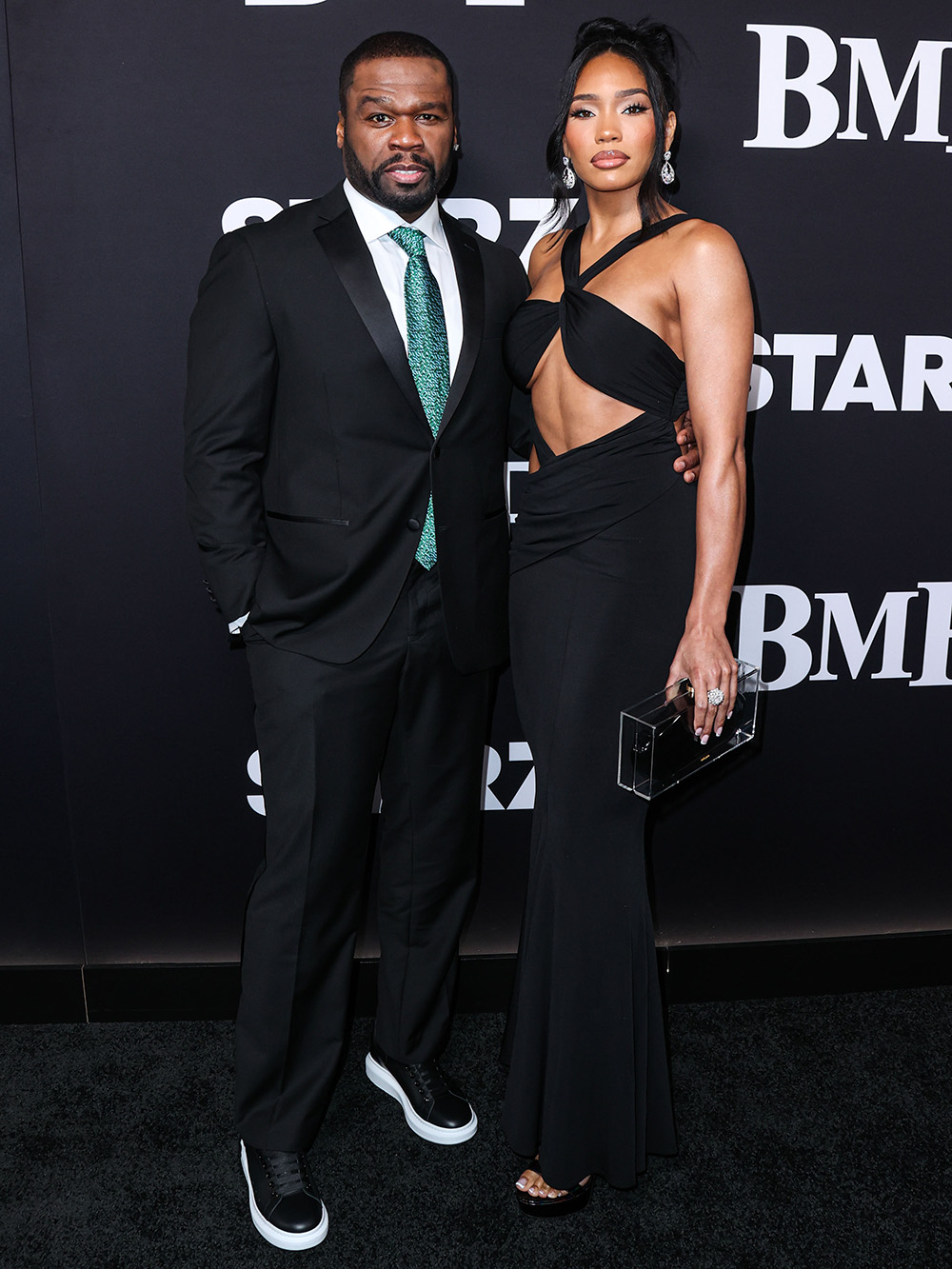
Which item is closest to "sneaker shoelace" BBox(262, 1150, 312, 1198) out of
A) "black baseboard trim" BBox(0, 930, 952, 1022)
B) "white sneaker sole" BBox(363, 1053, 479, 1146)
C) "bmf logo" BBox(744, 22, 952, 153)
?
"white sneaker sole" BBox(363, 1053, 479, 1146)

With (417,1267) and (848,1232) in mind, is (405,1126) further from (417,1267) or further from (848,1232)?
(848,1232)

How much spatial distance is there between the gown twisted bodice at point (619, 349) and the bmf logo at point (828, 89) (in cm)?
60

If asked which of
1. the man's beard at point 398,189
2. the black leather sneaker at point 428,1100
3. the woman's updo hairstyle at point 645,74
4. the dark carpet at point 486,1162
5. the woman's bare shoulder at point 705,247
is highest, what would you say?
the woman's updo hairstyle at point 645,74

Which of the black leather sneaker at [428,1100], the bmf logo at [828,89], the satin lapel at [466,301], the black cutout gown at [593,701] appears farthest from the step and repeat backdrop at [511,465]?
the black cutout gown at [593,701]

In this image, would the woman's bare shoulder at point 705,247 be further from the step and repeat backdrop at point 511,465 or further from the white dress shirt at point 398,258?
the step and repeat backdrop at point 511,465

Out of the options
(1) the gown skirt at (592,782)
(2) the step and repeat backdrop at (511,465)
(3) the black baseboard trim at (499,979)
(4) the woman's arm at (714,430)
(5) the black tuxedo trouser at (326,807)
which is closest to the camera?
(4) the woman's arm at (714,430)

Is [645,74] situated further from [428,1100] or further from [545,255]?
[428,1100]

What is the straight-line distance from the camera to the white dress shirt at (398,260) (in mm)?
1877

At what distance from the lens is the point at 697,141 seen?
2.22 m

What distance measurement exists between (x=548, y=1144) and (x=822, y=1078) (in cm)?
71

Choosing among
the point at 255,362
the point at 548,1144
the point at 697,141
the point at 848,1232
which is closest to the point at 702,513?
the point at 255,362

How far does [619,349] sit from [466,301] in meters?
0.32

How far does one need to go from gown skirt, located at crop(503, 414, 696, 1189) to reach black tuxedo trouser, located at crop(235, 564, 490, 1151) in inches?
7.2

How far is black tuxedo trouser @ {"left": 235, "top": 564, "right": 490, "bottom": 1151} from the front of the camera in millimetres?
1916
